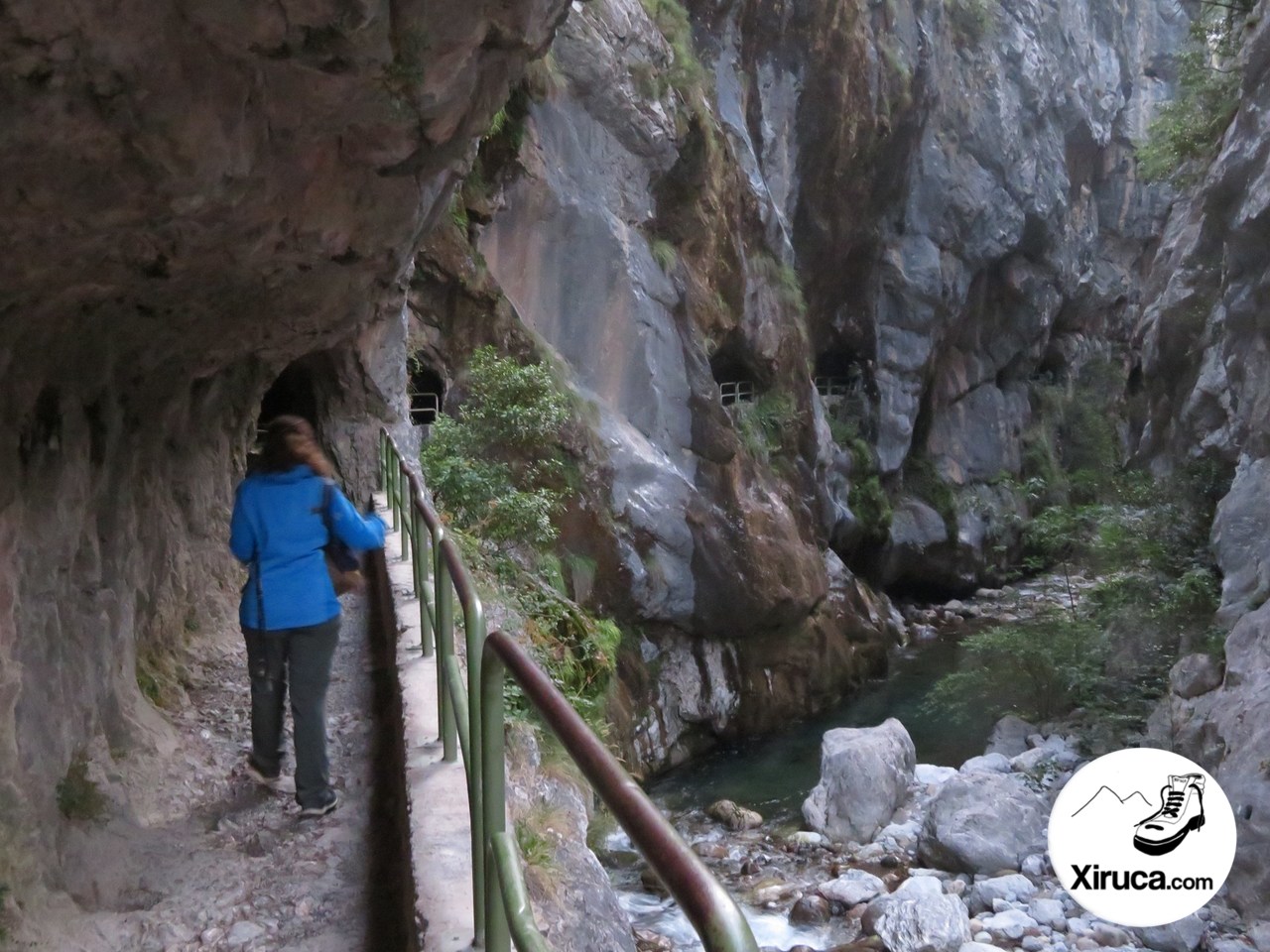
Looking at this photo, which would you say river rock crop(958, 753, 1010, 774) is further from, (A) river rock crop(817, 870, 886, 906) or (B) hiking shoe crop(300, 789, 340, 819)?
(B) hiking shoe crop(300, 789, 340, 819)

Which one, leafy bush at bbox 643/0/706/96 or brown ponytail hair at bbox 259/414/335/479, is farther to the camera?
leafy bush at bbox 643/0/706/96

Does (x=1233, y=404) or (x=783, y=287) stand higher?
(x=783, y=287)

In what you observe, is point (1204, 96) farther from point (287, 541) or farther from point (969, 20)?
point (287, 541)

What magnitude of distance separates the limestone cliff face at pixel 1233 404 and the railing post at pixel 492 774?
857cm

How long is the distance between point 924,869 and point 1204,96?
14.3 m

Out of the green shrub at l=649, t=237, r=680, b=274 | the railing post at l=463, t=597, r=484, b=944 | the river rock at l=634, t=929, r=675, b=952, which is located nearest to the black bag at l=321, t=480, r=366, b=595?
the railing post at l=463, t=597, r=484, b=944

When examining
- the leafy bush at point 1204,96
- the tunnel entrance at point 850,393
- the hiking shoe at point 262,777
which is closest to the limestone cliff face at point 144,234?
the hiking shoe at point 262,777

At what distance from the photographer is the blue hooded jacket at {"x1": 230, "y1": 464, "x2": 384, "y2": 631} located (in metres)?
3.79

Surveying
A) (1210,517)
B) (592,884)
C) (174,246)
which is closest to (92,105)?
(174,246)

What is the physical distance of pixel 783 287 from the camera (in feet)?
66.8

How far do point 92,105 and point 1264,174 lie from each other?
1421 centimetres

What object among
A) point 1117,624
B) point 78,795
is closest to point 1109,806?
point 78,795

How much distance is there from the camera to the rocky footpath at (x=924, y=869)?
8.22 metres

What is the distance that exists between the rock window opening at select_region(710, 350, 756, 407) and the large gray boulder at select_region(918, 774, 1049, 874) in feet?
34.2
